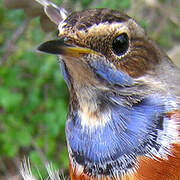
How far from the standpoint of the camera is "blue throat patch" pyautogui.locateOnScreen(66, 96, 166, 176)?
2.16m

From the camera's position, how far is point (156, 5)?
19.5ft

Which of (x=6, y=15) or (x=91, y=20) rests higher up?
(x=6, y=15)

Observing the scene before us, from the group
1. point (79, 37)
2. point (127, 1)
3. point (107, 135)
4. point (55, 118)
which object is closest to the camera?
point (79, 37)

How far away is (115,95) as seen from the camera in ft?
6.97

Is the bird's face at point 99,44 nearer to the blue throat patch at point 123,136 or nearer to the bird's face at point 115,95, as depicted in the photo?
the bird's face at point 115,95

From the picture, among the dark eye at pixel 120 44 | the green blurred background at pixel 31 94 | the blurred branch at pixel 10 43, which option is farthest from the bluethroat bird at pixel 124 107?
the blurred branch at pixel 10 43

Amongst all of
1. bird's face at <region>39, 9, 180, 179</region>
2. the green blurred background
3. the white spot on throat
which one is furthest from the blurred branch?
the white spot on throat

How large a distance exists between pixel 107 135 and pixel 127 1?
7.09 ft

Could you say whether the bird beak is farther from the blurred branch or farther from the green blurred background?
the blurred branch

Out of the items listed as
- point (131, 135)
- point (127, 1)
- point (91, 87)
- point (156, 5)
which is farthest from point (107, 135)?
point (156, 5)

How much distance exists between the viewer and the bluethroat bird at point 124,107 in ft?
6.59

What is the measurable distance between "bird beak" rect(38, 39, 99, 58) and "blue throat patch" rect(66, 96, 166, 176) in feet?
1.26

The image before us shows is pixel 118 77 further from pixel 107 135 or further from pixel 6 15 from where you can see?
pixel 6 15

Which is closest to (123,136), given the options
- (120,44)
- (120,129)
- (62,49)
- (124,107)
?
(120,129)
